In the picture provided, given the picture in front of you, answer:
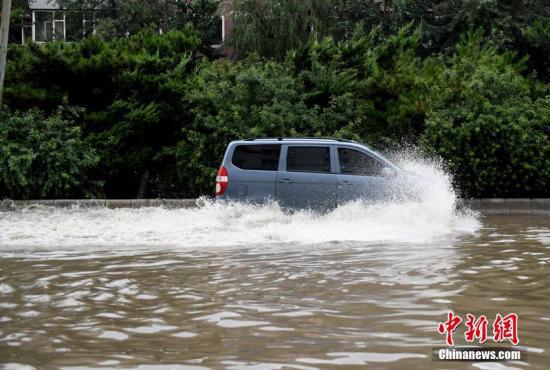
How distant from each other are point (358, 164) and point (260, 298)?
280 inches

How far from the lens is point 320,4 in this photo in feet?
114

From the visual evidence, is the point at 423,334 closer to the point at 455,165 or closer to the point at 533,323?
the point at 533,323

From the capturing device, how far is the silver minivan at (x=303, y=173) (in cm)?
1447

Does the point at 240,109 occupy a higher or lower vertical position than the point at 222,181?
higher

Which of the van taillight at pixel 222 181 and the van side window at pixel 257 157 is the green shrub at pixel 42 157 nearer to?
the van taillight at pixel 222 181

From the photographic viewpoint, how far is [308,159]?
14.8 metres

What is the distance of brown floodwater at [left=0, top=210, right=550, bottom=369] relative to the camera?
229 inches

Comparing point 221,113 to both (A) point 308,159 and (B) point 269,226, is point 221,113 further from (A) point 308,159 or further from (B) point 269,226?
(B) point 269,226

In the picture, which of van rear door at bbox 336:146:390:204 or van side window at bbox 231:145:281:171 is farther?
van side window at bbox 231:145:281:171

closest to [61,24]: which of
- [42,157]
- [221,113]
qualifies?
[42,157]

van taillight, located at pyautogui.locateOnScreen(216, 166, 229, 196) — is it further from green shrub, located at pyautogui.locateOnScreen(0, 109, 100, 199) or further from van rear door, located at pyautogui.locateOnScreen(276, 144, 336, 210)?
green shrub, located at pyautogui.locateOnScreen(0, 109, 100, 199)

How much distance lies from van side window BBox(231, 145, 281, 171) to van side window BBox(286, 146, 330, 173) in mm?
238

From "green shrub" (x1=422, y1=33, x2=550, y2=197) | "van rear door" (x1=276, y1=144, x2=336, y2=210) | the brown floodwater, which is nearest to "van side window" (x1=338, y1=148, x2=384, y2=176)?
"van rear door" (x1=276, y1=144, x2=336, y2=210)

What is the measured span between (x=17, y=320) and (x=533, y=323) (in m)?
4.27
